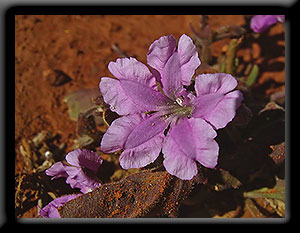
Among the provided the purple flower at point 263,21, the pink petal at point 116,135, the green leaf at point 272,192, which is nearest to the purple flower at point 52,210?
the pink petal at point 116,135


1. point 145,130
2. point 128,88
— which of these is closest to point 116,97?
point 128,88

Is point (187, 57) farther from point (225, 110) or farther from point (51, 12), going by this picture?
point (51, 12)

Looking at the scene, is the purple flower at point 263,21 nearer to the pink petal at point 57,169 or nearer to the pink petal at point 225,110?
the pink petal at point 225,110

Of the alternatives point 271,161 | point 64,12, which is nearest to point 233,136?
point 271,161

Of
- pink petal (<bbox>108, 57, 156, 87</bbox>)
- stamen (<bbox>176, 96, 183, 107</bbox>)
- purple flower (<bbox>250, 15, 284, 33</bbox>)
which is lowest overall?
stamen (<bbox>176, 96, 183, 107</bbox>)

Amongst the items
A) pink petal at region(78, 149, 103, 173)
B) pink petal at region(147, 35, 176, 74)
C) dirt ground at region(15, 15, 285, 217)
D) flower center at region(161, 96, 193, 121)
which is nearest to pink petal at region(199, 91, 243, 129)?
flower center at region(161, 96, 193, 121)

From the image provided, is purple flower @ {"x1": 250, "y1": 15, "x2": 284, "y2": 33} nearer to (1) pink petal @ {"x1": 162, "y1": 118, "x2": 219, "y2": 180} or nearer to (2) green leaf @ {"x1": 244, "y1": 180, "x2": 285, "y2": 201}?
(2) green leaf @ {"x1": 244, "y1": 180, "x2": 285, "y2": 201}

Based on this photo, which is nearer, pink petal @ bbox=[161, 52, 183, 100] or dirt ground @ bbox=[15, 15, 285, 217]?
pink petal @ bbox=[161, 52, 183, 100]
